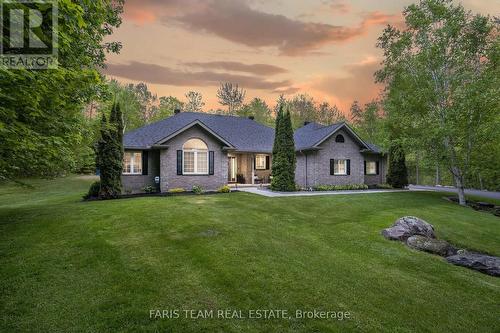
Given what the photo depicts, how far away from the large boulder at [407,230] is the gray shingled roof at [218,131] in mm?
13521

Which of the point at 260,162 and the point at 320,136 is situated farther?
the point at 260,162

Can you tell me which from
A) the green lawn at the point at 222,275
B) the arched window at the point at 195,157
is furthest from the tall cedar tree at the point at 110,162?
the arched window at the point at 195,157

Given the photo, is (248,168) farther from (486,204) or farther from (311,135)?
(486,204)

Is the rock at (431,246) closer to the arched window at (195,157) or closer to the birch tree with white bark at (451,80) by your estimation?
the birch tree with white bark at (451,80)

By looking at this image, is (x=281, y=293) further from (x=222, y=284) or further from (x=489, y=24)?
(x=489, y=24)

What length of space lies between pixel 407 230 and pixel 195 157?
14.0 meters

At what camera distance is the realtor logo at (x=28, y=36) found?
14.0 ft

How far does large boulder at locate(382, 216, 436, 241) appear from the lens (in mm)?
9266

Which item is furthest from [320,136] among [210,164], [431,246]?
[431,246]

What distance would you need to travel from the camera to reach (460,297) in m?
5.49

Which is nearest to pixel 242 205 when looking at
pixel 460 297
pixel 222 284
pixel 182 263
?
pixel 182 263

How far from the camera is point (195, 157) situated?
19.1 metres

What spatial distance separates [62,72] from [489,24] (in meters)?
25.2

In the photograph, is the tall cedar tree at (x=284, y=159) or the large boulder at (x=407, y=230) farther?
the tall cedar tree at (x=284, y=159)
